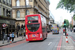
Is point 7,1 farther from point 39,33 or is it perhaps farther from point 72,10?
point 72,10

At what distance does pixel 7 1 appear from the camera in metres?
32.3

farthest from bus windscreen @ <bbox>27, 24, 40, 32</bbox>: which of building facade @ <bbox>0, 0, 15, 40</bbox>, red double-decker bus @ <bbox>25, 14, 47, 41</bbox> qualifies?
building facade @ <bbox>0, 0, 15, 40</bbox>

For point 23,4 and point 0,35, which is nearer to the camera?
point 0,35

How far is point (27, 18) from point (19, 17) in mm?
30412

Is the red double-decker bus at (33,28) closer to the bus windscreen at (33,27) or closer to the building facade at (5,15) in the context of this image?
the bus windscreen at (33,27)

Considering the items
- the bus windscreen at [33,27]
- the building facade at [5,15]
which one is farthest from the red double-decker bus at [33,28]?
the building facade at [5,15]

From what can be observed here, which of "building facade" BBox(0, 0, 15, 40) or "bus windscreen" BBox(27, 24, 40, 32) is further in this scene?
"building facade" BBox(0, 0, 15, 40)

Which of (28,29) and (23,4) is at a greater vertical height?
(23,4)

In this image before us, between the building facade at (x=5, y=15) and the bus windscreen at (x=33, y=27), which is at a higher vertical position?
the building facade at (x=5, y=15)

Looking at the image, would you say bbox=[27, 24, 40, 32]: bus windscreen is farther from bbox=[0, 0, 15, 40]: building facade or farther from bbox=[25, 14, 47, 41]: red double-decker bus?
bbox=[0, 0, 15, 40]: building facade

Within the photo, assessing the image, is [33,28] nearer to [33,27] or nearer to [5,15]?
[33,27]

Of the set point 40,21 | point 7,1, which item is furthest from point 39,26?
point 7,1

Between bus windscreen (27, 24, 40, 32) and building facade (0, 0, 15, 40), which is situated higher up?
building facade (0, 0, 15, 40)

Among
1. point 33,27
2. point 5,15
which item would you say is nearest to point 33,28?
point 33,27
